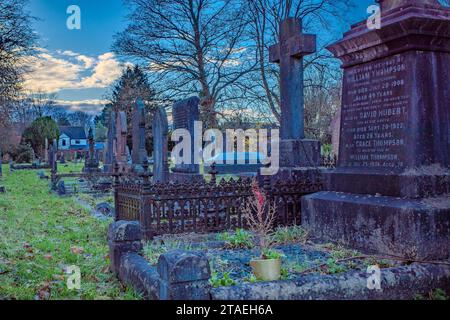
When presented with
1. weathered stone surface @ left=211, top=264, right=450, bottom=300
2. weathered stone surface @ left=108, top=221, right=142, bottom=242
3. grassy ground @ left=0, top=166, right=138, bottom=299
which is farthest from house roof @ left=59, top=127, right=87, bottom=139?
weathered stone surface @ left=211, top=264, right=450, bottom=300

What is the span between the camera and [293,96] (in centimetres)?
1013

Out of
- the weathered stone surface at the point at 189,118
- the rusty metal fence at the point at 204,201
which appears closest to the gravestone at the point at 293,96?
the rusty metal fence at the point at 204,201

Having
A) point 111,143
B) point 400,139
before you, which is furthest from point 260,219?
point 111,143

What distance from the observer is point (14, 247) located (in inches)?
308

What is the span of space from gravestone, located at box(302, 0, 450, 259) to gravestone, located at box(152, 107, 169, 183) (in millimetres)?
9557

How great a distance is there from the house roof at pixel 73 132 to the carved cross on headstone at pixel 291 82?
329 feet

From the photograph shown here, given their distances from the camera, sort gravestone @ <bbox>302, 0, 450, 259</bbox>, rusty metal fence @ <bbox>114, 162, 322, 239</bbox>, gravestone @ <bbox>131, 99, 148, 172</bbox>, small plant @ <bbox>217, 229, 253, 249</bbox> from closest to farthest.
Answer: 1. gravestone @ <bbox>302, 0, 450, 259</bbox>
2. small plant @ <bbox>217, 229, 253, 249</bbox>
3. rusty metal fence @ <bbox>114, 162, 322, 239</bbox>
4. gravestone @ <bbox>131, 99, 148, 172</bbox>

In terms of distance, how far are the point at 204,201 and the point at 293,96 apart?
3.70 metres

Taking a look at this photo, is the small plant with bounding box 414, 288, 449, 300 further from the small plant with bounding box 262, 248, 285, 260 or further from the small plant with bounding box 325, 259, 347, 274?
the small plant with bounding box 262, 248, 285, 260

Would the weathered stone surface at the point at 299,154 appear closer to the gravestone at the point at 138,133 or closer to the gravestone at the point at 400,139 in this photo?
the gravestone at the point at 400,139

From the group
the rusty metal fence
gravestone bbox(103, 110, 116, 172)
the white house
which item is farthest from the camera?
the white house

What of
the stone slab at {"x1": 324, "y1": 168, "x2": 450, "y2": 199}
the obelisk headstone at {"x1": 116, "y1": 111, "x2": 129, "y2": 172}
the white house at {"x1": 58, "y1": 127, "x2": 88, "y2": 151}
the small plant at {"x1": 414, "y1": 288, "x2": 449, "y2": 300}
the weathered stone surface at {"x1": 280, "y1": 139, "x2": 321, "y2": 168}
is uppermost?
the white house at {"x1": 58, "y1": 127, "x2": 88, "y2": 151}

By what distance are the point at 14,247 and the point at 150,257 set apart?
3473 mm

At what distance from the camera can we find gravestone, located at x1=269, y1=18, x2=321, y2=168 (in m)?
9.62
